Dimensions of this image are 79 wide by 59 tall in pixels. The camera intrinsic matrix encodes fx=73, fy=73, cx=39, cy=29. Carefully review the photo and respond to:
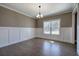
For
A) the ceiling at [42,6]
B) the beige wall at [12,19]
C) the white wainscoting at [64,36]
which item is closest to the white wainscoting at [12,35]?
the beige wall at [12,19]

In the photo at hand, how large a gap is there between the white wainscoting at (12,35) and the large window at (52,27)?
1.65 meters

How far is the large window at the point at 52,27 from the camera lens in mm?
5696

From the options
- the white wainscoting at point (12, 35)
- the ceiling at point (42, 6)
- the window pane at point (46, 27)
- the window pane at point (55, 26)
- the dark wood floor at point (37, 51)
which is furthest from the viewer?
the window pane at point (46, 27)

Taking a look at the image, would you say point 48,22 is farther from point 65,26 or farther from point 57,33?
point 65,26

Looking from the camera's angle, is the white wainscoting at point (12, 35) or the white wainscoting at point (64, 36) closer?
the white wainscoting at point (12, 35)

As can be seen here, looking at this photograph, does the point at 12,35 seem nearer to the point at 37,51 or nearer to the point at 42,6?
the point at 37,51

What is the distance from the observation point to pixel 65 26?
5.04m

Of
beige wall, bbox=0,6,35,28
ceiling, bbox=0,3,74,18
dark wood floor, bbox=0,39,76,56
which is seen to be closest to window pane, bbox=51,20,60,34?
ceiling, bbox=0,3,74,18

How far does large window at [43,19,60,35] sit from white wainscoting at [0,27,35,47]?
1649 millimetres

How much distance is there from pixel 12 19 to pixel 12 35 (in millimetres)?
954

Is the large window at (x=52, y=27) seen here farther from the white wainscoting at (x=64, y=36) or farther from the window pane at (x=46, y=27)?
the white wainscoting at (x=64, y=36)

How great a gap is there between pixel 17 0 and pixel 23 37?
4.98 meters

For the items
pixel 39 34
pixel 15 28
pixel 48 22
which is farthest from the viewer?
pixel 39 34

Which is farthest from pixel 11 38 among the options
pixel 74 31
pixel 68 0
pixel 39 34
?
pixel 68 0
